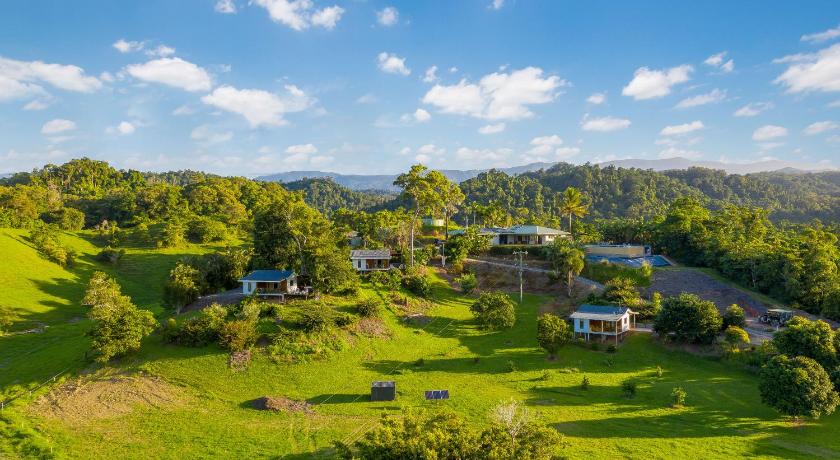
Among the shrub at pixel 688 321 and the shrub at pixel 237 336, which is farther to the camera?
the shrub at pixel 688 321

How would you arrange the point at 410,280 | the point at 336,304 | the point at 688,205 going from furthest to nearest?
the point at 688,205 → the point at 410,280 → the point at 336,304

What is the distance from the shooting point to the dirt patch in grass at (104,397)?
33.5 m

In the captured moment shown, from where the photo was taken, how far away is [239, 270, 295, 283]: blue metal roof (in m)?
52.1

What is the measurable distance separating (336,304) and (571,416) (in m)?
27.0

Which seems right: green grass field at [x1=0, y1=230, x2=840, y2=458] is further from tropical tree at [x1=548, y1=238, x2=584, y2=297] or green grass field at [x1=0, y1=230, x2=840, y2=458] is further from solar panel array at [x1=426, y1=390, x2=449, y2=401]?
tropical tree at [x1=548, y1=238, x2=584, y2=297]

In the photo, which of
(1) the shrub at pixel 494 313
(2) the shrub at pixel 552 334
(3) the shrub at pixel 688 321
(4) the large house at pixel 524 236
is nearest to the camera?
(2) the shrub at pixel 552 334

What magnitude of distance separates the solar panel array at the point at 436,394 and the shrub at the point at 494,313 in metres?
18.5

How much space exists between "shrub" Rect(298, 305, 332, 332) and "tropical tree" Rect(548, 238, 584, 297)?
106 feet

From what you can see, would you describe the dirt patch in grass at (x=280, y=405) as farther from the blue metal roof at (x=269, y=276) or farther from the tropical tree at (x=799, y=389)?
the tropical tree at (x=799, y=389)

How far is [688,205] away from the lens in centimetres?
8525

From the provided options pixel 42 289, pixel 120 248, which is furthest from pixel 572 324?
pixel 120 248

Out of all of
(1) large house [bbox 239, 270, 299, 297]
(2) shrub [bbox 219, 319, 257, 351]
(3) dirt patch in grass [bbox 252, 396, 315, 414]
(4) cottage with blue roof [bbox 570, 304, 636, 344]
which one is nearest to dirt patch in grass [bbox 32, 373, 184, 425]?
(2) shrub [bbox 219, 319, 257, 351]

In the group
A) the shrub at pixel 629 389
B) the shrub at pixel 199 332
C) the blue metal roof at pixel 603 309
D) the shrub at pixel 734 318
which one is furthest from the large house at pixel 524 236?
the shrub at pixel 199 332

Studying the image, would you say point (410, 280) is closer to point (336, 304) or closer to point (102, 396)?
point (336, 304)
